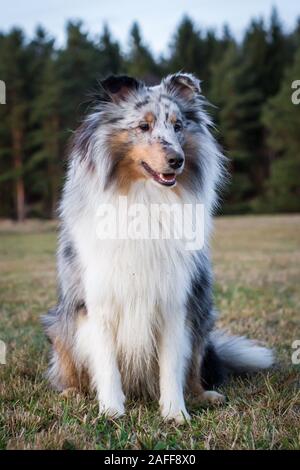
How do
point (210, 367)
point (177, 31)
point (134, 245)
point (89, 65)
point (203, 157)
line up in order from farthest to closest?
point (177, 31)
point (89, 65)
point (210, 367)
point (203, 157)
point (134, 245)

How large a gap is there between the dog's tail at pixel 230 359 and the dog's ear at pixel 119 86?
1893 millimetres

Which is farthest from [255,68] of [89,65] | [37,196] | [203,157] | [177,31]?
[203,157]

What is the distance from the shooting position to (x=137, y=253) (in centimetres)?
348

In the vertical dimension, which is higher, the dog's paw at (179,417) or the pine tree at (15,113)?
the pine tree at (15,113)

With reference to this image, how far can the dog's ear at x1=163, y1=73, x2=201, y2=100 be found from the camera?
3.81m

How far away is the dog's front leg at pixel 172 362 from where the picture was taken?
3.55 m

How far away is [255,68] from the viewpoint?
34.5m

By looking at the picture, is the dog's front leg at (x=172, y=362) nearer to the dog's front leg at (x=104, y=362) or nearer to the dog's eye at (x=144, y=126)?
the dog's front leg at (x=104, y=362)

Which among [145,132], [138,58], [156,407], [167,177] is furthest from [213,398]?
[138,58]

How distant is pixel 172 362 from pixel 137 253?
2.44 ft

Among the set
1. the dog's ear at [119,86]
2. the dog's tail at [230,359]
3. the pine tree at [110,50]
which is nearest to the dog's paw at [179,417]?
the dog's tail at [230,359]

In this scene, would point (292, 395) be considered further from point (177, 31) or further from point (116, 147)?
point (177, 31)

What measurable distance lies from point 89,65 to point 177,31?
7.28 meters

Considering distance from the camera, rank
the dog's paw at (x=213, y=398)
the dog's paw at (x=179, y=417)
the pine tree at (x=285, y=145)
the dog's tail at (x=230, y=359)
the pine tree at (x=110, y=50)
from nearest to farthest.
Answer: the dog's paw at (x=179, y=417) < the dog's paw at (x=213, y=398) < the dog's tail at (x=230, y=359) < the pine tree at (x=285, y=145) < the pine tree at (x=110, y=50)
